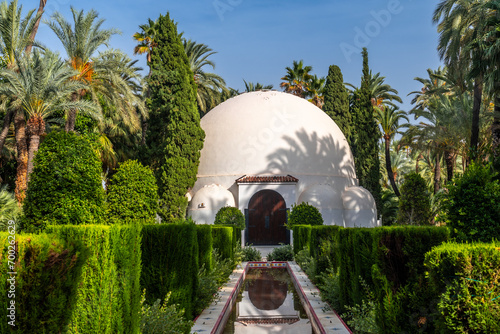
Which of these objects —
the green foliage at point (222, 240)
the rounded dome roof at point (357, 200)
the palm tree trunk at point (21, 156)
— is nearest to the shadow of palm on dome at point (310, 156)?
the rounded dome roof at point (357, 200)

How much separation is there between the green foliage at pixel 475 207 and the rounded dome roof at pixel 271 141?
18219 mm

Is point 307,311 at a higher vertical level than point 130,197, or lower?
lower

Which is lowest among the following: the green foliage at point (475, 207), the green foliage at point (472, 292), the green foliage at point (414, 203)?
the green foliage at point (472, 292)

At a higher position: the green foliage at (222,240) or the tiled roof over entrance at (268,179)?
the tiled roof over entrance at (268,179)

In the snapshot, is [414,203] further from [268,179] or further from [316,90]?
[316,90]

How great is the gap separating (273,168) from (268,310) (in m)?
17.1

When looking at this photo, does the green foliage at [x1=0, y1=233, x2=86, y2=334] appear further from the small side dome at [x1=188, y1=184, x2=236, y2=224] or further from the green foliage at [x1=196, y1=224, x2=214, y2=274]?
the small side dome at [x1=188, y1=184, x2=236, y2=224]

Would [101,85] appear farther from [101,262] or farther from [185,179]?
[101,262]

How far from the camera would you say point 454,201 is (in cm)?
739

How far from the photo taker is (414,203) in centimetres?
1941

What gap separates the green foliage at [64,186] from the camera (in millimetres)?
9375

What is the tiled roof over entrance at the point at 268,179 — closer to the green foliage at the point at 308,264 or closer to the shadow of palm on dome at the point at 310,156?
the shadow of palm on dome at the point at 310,156

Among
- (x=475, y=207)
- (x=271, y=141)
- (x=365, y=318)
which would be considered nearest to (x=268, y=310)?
(x=365, y=318)

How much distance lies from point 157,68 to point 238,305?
60.3 ft
